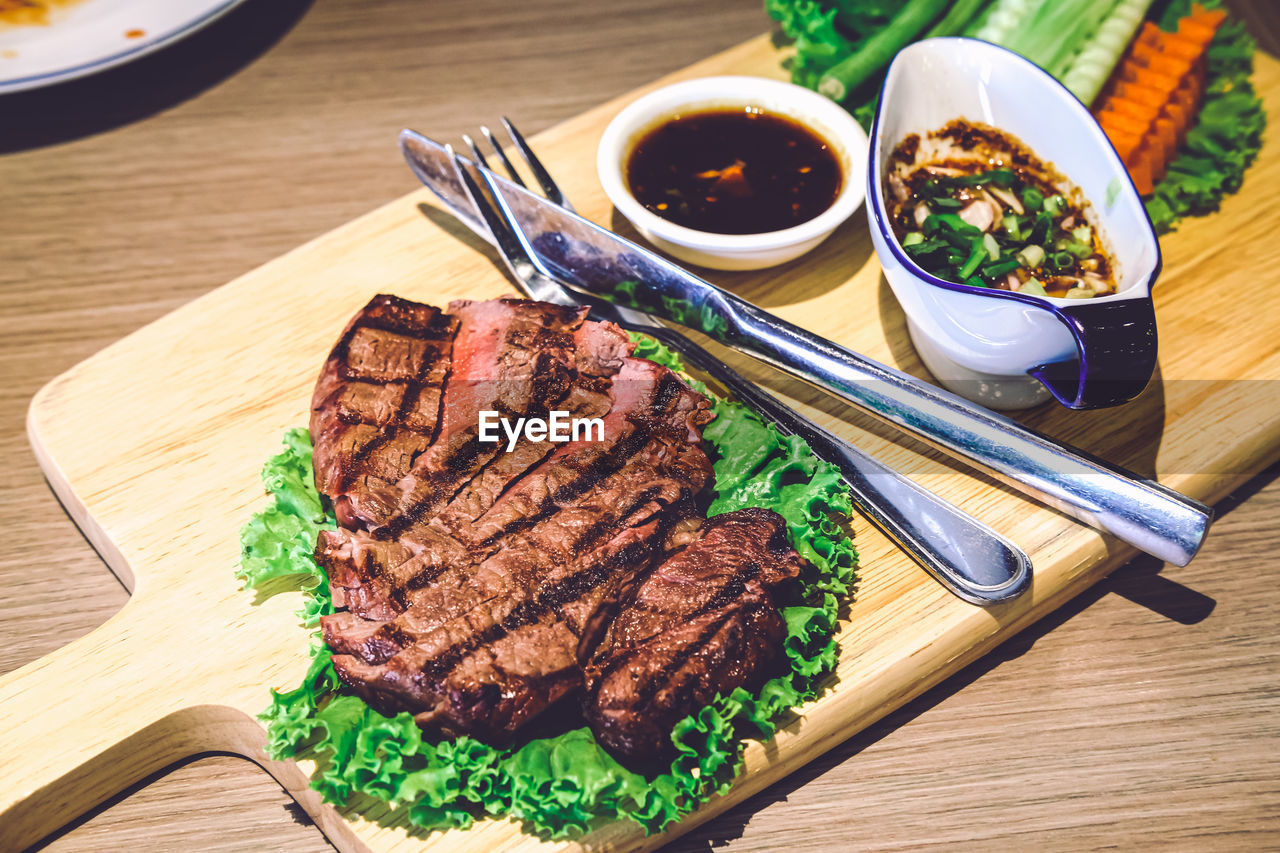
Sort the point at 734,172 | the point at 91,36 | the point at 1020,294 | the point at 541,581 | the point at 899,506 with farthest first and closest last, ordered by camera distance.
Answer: the point at 91,36 → the point at 734,172 → the point at 899,506 → the point at 1020,294 → the point at 541,581

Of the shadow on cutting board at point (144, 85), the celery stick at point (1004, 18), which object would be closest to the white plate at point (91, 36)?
the shadow on cutting board at point (144, 85)

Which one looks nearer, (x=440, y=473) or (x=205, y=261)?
(x=440, y=473)

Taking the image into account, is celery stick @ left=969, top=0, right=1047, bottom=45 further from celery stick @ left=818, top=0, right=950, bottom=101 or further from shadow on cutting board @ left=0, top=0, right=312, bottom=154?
shadow on cutting board @ left=0, top=0, right=312, bottom=154

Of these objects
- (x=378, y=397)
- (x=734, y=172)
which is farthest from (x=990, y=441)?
(x=378, y=397)

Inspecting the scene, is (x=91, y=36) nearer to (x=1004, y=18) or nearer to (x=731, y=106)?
(x=731, y=106)

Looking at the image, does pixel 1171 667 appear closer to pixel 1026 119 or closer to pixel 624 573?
pixel 624 573

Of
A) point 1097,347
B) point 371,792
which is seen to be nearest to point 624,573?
point 371,792
